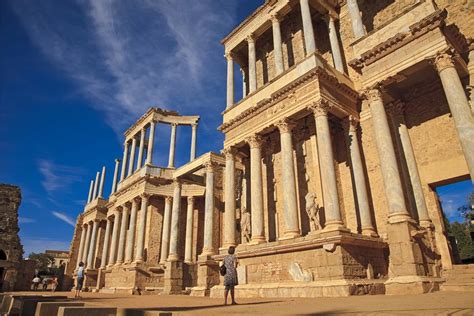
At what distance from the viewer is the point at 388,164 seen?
12562mm

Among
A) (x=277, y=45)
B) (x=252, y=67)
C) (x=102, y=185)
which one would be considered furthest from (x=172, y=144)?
(x=277, y=45)

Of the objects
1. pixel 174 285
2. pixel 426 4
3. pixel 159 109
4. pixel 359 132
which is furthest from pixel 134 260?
pixel 426 4

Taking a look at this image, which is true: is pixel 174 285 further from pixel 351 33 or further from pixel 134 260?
pixel 351 33

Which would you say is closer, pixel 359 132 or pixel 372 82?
pixel 372 82

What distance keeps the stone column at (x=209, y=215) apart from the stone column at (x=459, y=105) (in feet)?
48.1

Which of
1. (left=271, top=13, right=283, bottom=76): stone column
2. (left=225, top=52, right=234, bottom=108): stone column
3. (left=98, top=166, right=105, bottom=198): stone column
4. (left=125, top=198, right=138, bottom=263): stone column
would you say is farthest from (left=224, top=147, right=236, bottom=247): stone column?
(left=98, top=166, right=105, bottom=198): stone column

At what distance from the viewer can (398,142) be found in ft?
47.9

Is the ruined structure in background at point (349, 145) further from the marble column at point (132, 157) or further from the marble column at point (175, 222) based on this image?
the marble column at point (132, 157)

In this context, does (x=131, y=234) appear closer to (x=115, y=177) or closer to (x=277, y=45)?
(x=115, y=177)

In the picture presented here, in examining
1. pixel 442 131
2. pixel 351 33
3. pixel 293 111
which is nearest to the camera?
pixel 442 131

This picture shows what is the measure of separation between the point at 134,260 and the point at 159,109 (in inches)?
557

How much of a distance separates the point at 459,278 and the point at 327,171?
583 cm

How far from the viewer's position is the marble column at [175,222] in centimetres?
2444

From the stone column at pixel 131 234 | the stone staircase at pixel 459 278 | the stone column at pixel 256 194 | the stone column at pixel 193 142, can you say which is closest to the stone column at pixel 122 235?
the stone column at pixel 131 234
